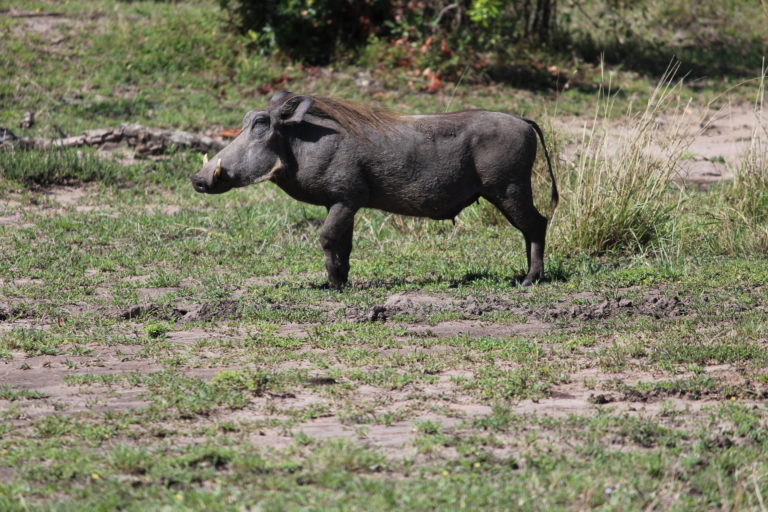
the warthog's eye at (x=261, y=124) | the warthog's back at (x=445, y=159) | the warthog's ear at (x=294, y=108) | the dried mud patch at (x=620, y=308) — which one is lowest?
the dried mud patch at (x=620, y=308)

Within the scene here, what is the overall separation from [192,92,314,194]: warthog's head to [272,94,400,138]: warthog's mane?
4.3 inches

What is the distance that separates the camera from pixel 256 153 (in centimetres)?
645

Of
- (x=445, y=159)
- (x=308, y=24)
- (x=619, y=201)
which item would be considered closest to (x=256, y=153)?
(x=445, y=159)

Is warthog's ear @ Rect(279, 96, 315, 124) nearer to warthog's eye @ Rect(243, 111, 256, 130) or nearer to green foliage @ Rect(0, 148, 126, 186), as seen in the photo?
warthog's eye @ Rect(243, 111, 256, 130)

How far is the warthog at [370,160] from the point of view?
646 cm

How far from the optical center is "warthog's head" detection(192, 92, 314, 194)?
644 centimetres

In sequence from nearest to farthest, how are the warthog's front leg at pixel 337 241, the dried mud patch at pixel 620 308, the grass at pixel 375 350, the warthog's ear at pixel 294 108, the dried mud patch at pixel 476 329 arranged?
the grass at pixel 375 350
the dried mud patch at pixel 476 329
the dried mud patch at pixel 620 308
the warthog's ear at pixel 294 108
the warthog's front leg at pixel 337 241

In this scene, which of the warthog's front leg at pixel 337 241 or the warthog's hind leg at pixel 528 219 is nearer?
the warthog's front leg at pixel 337 241

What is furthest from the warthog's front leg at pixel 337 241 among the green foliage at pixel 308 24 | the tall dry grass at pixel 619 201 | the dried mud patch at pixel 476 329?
the green foliage at pixel 308 24

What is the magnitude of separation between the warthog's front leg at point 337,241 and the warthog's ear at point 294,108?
64cm

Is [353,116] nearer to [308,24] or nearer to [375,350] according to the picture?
[375,350]

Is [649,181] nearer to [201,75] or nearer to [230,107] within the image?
[230,107]

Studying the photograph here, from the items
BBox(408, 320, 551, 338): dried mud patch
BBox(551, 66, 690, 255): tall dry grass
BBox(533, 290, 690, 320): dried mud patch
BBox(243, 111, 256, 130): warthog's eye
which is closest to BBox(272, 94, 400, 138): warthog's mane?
BBox(243, 111, 256, 130): warthog's eye

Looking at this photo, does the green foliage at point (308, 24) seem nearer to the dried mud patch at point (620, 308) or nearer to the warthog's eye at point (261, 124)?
the warthog's eye at point (261, 124)
